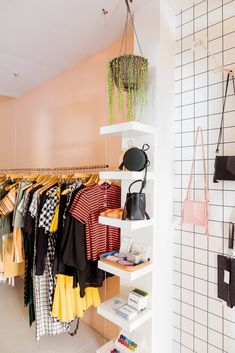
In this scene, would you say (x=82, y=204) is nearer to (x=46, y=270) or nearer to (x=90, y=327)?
(x=46, y=270)

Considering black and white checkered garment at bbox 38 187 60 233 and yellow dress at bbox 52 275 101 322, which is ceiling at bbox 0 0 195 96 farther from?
yellow dress at bbox 52 275 101 322

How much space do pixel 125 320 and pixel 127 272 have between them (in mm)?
257

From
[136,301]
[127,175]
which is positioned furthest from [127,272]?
[127,175]

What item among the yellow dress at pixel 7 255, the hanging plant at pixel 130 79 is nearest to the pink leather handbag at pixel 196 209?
the hanging plant at pixel 130 79

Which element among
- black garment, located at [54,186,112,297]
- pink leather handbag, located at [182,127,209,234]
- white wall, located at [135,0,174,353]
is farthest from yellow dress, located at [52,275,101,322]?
pink leather handbag, located at [182,127,209,234]

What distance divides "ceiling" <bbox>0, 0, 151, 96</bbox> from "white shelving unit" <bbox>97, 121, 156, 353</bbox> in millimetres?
770

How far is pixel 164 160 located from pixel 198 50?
2.11 ft

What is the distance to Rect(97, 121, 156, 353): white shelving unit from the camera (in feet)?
3.96

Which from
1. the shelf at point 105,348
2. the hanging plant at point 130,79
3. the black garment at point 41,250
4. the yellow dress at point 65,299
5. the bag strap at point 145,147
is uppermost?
the hanging plant at point 130,79

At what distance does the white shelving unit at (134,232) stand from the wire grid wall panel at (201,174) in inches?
7.8

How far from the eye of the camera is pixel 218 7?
1.25 metres

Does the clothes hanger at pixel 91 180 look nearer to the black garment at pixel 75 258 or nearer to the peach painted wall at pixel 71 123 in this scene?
the black garment at pixel 75 258

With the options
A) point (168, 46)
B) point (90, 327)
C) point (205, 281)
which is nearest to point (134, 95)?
point (168, 46)

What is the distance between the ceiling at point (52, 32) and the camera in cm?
143
